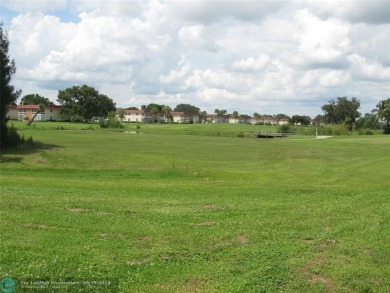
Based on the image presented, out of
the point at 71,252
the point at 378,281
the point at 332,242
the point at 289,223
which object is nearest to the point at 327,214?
the point at 289,223

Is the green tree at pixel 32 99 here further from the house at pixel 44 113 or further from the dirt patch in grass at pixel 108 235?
the dirt patch in grass at pixel 108 235

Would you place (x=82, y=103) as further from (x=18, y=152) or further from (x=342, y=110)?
(x=18, y=152)

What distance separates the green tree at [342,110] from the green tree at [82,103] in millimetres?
80084

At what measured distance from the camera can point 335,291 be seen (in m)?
7.29

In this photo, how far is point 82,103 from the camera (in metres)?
164

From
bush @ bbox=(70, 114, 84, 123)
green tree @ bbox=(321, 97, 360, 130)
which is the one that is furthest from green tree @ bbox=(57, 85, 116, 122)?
green tree @ bbox=(321, 97, 360, 130)

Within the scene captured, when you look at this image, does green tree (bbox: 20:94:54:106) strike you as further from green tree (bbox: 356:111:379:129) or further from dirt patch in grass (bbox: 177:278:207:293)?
dirt patch in grass (bbox: 177:278:207:293)

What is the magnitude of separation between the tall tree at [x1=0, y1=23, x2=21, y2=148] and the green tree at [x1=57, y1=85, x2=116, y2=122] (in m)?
125

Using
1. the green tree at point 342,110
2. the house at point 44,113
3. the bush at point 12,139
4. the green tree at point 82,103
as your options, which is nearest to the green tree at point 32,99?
the house at point 44,113

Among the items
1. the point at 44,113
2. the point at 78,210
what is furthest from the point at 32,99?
the point at 78,210

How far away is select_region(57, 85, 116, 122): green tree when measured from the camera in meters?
161

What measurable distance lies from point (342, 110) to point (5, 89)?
14177cm

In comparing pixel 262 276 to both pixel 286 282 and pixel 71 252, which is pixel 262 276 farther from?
pixel 71 252

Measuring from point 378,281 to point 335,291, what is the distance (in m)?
0.95
